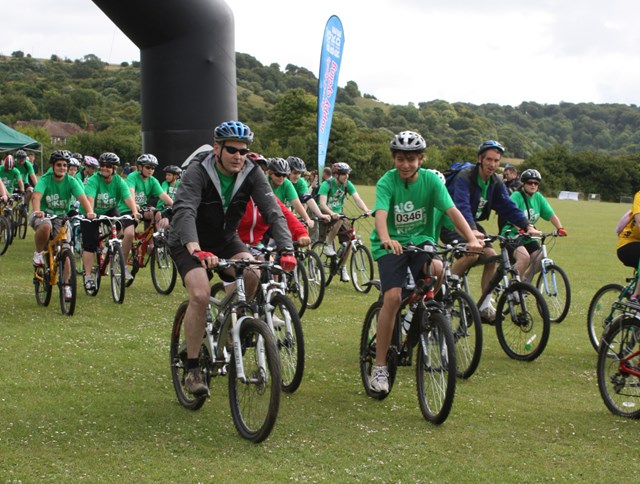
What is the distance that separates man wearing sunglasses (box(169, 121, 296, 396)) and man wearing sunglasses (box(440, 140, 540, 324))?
295 cm

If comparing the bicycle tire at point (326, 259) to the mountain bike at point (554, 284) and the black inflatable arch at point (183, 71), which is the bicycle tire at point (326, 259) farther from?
the black inflatable arch at point (183, 71)

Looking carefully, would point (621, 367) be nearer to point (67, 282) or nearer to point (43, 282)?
point (67, 282)

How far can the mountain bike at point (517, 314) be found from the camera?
318 inches

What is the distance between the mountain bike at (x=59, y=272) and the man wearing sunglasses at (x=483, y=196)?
445 cm

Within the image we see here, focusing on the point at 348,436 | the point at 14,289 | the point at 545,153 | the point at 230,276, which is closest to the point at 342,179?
the point at 14,289

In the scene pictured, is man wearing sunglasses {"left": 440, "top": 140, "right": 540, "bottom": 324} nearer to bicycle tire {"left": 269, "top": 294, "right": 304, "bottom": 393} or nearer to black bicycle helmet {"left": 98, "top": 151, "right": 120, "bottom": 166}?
bicycle tire {"left": 269, "top": 294, "right": 304, "bottom": 393}

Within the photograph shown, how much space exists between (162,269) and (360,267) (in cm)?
299

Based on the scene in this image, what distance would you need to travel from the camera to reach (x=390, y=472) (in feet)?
16.3

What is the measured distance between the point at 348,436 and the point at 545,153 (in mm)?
84576

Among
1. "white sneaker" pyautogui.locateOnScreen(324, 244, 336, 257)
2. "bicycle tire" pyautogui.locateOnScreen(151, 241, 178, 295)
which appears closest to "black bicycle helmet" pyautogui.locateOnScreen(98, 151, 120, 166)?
"bicycle tire" pyautogui.locateOnScreen(151, 241, 178, 295)

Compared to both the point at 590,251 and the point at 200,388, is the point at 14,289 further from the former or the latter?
the point at 590,251

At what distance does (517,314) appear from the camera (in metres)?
8.29

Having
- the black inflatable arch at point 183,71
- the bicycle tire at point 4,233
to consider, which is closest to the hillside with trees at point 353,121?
the bicycle tire at point 4,233

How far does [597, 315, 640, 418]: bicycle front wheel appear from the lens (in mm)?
6203
